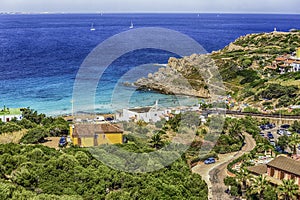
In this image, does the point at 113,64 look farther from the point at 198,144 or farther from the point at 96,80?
the point at 198,144

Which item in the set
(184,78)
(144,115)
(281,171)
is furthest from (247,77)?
(281,171)

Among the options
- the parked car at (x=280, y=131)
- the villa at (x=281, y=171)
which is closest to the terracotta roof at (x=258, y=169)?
the villa at (x=281, y=171)

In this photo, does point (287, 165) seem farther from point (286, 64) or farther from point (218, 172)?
point (286, 64)

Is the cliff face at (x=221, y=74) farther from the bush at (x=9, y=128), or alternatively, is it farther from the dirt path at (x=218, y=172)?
the bush at (x=9, y=128)

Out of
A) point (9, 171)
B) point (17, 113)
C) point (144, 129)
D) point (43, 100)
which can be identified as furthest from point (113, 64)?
point (9, 171)

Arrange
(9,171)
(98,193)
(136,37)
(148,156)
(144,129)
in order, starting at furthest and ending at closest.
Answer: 1. (136,37)
2. (144,129)
3. (148,156)
4. (9,171)
5. (98,193)

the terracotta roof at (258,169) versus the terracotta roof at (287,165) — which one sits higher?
the terracotta roof at (287,165)
